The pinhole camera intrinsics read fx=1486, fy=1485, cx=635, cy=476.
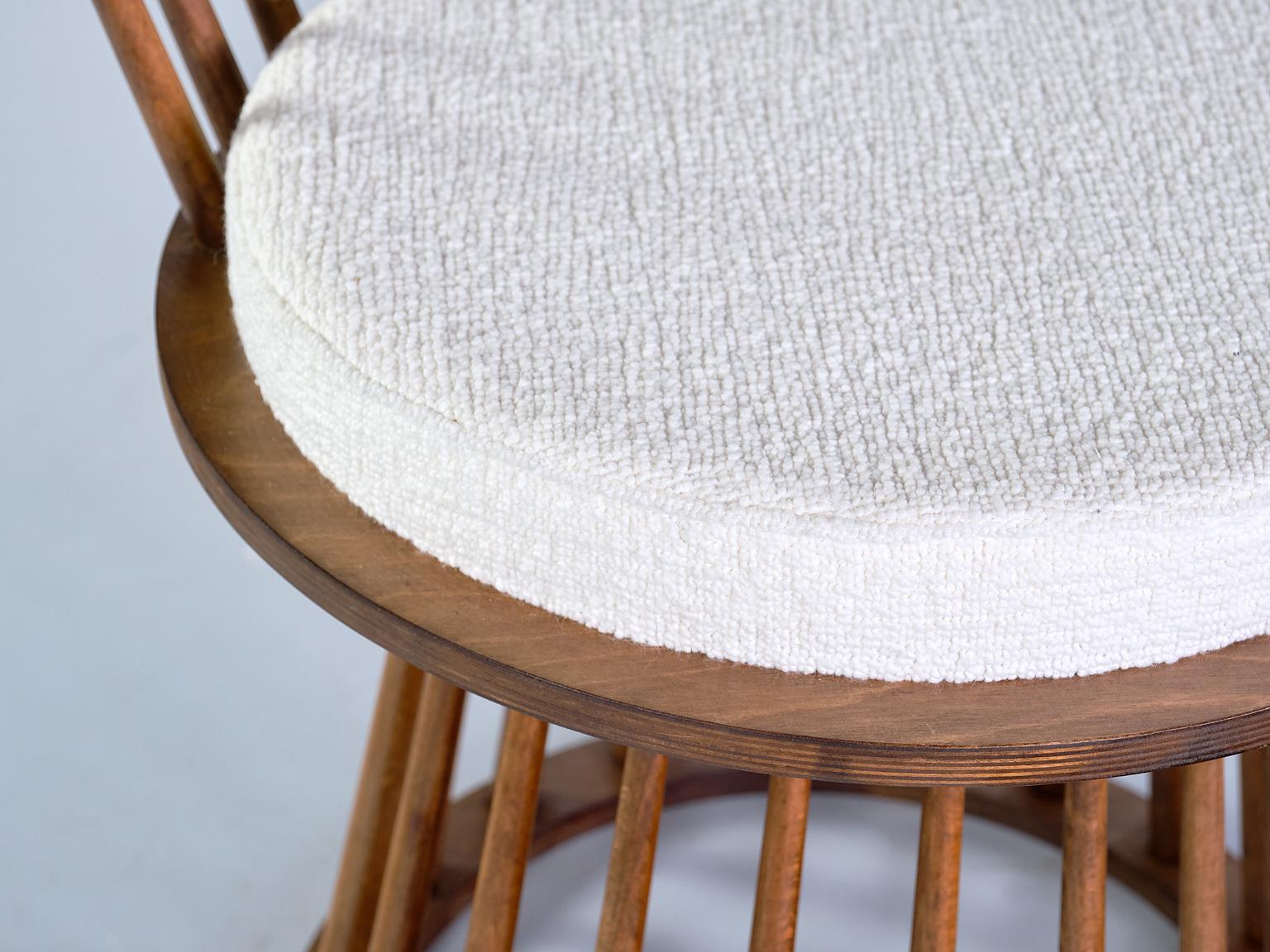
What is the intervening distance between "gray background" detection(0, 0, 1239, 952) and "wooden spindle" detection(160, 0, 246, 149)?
1.38 ft

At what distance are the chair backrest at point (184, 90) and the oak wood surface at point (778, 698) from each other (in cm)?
16

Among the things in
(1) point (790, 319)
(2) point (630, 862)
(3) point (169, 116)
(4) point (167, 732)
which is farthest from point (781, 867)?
(4) point (167, 732)

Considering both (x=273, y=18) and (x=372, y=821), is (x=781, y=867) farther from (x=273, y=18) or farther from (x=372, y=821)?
(x=273, y=18)

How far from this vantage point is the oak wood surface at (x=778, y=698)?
1.21 ft

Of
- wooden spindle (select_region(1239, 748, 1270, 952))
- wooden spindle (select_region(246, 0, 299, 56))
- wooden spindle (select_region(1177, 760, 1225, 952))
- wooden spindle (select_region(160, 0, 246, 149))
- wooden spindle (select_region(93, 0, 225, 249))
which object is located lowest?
wooden spindle (select_region(1177, 760, 1225, 952))

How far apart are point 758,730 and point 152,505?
0.81 m

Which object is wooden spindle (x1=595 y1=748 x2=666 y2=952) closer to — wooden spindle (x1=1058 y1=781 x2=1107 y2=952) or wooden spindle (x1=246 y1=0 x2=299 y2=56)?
wooden spindle (x1=1058 y1=781 x2=1107 y2=952)

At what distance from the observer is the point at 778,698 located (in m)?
0.38

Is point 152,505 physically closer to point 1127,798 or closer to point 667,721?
point 1127,798

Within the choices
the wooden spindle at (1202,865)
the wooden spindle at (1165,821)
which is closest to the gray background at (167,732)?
the wooden spindle at (1165,821)

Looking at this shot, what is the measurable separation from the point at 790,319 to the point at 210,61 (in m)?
0.25

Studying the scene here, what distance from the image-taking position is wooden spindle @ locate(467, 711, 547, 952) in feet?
1.83

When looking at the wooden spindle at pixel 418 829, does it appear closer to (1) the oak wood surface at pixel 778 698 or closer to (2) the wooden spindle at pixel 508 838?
(2) the wooden spindle at pixel 508 838

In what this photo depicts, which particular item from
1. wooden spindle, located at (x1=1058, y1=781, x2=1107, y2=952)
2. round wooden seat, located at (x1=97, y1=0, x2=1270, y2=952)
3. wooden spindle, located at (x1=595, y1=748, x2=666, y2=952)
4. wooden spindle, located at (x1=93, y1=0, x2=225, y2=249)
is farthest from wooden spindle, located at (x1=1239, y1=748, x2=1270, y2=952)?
wooden spindle, located at (x1=93, y1=0, x2=225, y2=249)
